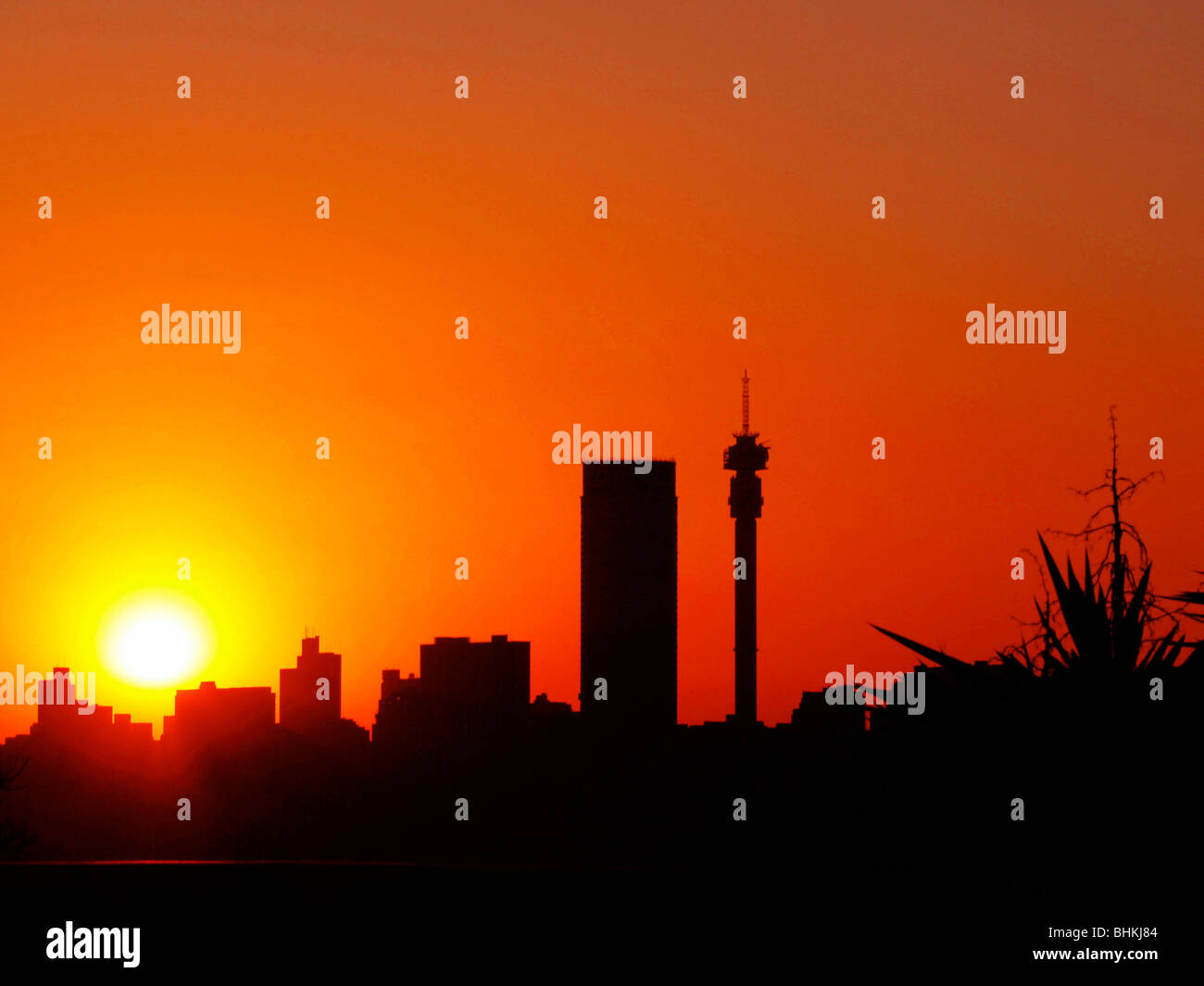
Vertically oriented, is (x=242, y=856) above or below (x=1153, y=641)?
below

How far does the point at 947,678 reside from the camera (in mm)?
12469

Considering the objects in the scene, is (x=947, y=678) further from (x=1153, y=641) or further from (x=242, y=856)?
(x=242, y=856)

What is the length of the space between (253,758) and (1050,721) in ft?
639

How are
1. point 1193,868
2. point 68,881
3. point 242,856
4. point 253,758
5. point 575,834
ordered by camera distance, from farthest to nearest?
point 253,758 < point 575,834 < point 242,856 < point 1193,868 < point 68,881

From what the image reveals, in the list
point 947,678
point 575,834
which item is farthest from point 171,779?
point 947,678

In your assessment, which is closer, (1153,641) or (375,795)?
(1153,641)

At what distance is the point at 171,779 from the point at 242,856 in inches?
1897

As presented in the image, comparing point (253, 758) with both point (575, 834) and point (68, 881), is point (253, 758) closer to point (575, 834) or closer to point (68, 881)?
point (575, 834)

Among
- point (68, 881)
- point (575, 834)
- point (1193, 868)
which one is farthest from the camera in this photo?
point (575, 834)
